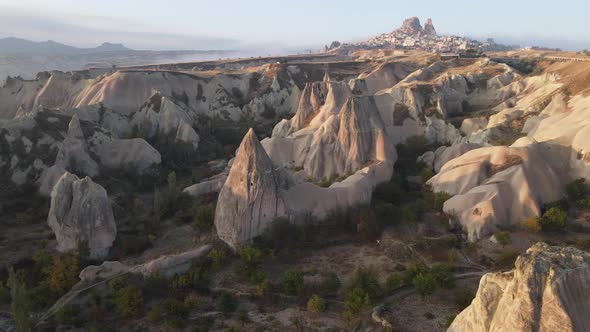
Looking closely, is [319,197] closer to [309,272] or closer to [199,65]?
[309,272]

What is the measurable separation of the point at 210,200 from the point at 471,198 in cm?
1780

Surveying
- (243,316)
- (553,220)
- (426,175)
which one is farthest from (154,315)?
(426,175)

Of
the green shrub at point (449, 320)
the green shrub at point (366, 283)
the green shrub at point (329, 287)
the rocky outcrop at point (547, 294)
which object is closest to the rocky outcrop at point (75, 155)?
the green shrub at point (329, 287)

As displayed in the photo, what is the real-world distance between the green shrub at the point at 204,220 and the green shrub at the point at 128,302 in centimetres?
736

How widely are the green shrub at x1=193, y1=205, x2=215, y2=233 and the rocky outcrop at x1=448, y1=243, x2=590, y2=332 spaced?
719 inches

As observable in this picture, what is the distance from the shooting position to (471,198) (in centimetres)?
2616

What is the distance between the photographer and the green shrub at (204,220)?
26641 millimetres

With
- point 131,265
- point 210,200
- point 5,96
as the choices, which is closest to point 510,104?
point 210,200

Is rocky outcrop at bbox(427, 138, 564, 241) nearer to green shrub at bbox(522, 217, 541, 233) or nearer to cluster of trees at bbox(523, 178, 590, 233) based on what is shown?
cluster of trees at bbox(523, 178, 590, 233)

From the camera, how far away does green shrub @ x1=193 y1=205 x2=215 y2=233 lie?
87.4 feet

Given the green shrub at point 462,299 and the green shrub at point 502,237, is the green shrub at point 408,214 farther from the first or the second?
the green shrub at point 462,299

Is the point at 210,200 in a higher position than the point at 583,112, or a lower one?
lower

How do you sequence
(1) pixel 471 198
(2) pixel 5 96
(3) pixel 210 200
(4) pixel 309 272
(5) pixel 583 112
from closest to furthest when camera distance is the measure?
(4) pixel 309 272
(1) pixel 471 198
(3) pixel 210 200
(5) pixel 583 112
(2) pixel 5 96

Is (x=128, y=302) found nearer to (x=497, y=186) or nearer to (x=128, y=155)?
(x=497, y=186)
